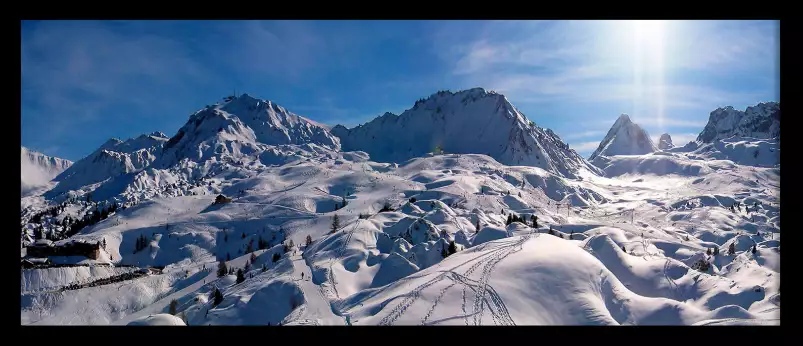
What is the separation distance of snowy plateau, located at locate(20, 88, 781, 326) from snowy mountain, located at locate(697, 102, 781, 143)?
353cm

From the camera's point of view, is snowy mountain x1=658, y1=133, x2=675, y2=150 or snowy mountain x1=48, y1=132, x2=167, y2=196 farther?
snowy mountain x1=658, y1=133, x2=675, y2=150

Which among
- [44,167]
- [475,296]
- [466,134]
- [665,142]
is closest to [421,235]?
Result: [475,296]

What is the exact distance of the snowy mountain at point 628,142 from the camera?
427ft

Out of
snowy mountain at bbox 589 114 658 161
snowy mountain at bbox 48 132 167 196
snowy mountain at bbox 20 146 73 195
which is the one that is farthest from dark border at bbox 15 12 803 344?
snowy mountain at bbox 20 146 73 195

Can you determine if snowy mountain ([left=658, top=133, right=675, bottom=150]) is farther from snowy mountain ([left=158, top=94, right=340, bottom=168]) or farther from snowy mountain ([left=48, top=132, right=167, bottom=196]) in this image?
snowy mountain ([left=48, top=132, right=167, bottom=196])

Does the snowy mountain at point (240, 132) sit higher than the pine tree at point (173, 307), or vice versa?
the snowy mountain at point (240, 132)

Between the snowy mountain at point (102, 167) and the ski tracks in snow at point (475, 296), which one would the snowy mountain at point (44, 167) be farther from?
the ski tracks in snow at point (475, 296)

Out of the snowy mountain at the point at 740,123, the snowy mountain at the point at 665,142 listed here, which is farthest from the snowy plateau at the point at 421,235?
the snowy mountain at the point at 665,142

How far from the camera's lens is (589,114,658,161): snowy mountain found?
13012 cm

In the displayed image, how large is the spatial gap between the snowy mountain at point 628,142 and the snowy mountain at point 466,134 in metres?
29.1

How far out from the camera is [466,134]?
103 m

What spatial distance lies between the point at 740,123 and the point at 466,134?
84.2m
